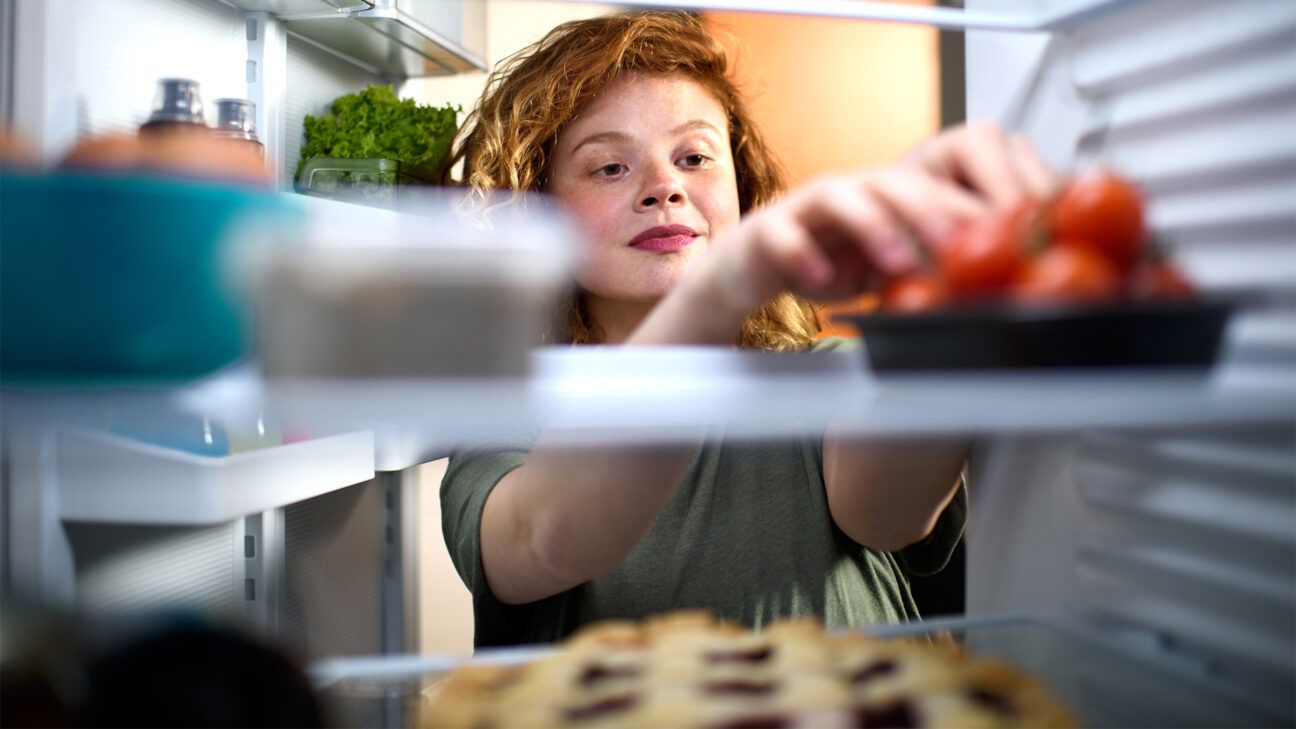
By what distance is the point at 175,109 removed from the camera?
471 mm

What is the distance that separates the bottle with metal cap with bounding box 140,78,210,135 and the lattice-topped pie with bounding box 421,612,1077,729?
1.08 feet

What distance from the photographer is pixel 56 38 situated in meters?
1.22

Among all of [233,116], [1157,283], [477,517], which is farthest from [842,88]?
[1157,283]

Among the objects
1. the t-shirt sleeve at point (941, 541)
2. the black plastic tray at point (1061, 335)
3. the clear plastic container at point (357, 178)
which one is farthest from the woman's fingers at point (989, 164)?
the clear plastic container at point (357, 178)

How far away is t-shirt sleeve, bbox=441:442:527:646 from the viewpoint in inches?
39.7

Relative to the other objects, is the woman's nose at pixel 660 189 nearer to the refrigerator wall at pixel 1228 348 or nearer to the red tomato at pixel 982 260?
the refrigerator wall at pixel 1228 348

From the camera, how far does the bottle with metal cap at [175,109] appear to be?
46 cm

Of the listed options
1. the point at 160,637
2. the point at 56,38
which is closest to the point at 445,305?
the point at 160,637

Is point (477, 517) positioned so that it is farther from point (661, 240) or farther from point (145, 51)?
point (145, 51)

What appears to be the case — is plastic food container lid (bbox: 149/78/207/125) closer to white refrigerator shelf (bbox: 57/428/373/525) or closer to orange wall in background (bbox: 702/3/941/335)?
white refrigerator shelf (bbox: 57/428/373/525)

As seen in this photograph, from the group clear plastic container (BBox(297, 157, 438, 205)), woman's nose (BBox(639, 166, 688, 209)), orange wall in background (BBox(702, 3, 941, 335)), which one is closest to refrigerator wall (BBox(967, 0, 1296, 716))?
woman's nose (BBox(639, 166, 688, 209))

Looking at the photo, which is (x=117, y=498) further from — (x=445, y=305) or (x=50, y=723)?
(x=445, y=305)

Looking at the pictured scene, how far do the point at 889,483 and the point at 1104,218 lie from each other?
0.51m

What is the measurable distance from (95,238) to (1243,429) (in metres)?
0.61
